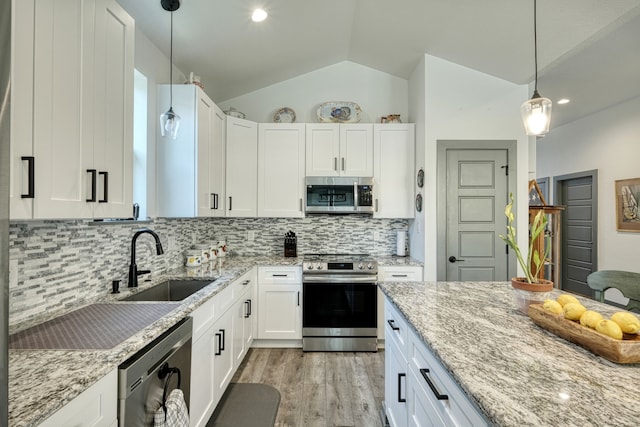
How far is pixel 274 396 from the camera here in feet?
7.55

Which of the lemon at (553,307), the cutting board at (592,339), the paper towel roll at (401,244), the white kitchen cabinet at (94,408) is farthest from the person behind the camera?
the paper towel roll at (401,244)

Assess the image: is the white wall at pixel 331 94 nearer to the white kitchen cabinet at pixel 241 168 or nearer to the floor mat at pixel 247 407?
the white kitchen cabinet at pixel 241 168

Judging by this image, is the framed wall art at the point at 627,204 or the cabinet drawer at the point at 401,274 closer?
the cabinet drawer at the point at 401,274

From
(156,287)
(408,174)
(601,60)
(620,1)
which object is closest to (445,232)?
(408,174)

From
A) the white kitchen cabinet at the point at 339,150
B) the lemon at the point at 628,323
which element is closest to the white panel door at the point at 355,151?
the white kitchen cabinet at the point at 339,150

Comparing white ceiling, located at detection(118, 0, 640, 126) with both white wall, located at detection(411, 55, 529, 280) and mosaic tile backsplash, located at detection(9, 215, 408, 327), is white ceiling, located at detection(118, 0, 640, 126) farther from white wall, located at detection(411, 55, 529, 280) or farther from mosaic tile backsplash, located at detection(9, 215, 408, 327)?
mosaic tile backsplash, located at detection(9, 215, 408, 327)

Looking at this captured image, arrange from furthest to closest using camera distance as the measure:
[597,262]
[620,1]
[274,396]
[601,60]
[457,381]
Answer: [597,262], [601,60], [274,396], [620,1], [457,381]

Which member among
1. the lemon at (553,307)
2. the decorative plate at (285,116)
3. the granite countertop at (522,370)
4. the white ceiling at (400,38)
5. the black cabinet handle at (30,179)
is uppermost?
the white ceiling at (400,38)

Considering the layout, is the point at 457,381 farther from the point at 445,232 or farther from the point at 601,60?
the point at 601,60

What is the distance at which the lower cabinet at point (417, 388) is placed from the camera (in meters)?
0.90

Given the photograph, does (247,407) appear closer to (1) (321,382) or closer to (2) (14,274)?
(1) (321,382)

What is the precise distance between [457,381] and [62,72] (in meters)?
1.68

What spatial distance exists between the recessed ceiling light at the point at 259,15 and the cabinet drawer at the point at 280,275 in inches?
88.3

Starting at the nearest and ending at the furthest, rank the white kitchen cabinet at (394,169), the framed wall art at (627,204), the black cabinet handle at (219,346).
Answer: the black cabinet handle at (219,346) < the white kitchen cabinet at (394,169) < the framed wall art at (627,204)
